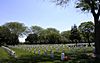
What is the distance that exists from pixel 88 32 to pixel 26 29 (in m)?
70.7

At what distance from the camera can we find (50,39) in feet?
425

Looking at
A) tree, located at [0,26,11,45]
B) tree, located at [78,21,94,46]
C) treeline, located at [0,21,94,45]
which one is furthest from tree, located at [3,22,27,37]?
tree, located at [78,21,94,46]

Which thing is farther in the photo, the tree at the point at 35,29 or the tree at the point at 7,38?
the tree at the point at 35,29

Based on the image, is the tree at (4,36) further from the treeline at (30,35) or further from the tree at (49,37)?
the tree at (49,37)

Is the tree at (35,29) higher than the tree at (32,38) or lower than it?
higher

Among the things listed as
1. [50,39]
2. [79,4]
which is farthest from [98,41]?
[50,39]

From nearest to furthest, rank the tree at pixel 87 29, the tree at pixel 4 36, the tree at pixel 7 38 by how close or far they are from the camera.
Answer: the tree at pixel 87 29
the tree at pixel 4 36
the tree at pixel 7 38

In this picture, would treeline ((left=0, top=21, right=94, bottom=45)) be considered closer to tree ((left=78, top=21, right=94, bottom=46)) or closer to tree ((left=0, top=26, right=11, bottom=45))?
tree ((left=0, top=26, right=11, bottom=45))

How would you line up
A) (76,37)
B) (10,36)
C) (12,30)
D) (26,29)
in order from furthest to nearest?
1. (26,29)
2. (12,30)
3. (10,36)
4. (76,37)

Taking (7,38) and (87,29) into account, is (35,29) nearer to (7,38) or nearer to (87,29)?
(7,38)

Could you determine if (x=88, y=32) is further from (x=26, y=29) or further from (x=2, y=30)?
(x=26, y=29)

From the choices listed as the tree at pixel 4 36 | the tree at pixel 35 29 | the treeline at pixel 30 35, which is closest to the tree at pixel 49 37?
the treeline at pixel 30 35

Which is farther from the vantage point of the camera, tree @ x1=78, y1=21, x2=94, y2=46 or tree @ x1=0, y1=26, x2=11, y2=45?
tree @ x1=0, y1=26, x2=11, y2=45

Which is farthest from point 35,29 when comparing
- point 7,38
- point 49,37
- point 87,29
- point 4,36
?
point 87,29
